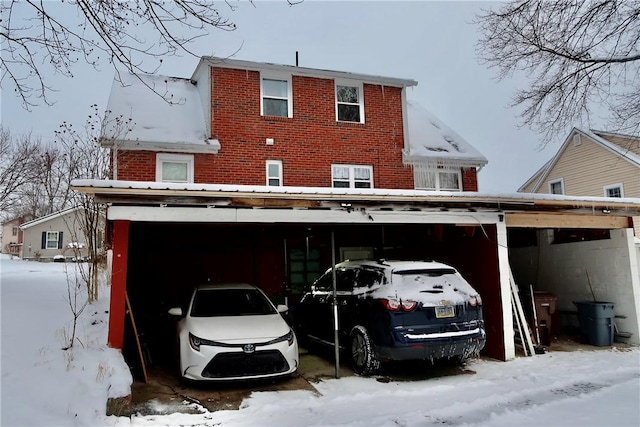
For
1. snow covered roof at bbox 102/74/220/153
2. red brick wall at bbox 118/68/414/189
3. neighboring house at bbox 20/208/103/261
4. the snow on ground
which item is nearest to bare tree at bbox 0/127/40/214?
neighboring house at bbox 20/208/103/261

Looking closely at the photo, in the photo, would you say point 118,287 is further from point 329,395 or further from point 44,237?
point 44,237

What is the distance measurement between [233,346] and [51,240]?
122 ft

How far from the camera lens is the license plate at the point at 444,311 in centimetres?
735

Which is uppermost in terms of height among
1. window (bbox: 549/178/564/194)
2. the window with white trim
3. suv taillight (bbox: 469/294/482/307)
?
window (bbox: 549/178/564/194)

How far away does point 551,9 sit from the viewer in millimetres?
9969

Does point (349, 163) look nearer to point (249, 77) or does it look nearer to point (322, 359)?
point (249, 77)

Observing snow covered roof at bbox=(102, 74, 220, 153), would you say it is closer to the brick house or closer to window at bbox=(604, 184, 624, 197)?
the brick house

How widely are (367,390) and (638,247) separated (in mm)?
9695

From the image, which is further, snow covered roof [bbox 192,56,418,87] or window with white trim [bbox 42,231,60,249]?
window with white trim [bbox 42,231,60,249]

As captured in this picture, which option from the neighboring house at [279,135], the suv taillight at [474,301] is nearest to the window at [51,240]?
the neighboring house at [279,135]

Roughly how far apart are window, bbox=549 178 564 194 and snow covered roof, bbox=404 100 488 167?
11.4 m

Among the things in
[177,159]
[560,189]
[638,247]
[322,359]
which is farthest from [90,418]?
[560,189]

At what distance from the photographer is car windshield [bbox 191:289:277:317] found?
800 cm

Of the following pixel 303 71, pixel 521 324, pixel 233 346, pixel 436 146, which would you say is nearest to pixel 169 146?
pixel 303 71
